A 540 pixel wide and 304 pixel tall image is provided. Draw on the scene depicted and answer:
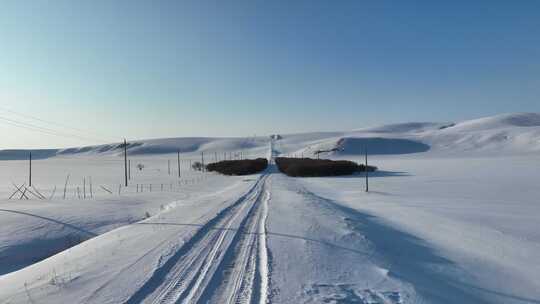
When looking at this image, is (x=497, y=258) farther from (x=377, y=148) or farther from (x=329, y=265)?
(x=377, y=148)

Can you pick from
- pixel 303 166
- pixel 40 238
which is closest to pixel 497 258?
pixel 40 238

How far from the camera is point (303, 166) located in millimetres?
51438

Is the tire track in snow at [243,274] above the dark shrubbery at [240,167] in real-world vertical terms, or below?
below

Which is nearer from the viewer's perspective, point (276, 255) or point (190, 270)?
point (190, 270)

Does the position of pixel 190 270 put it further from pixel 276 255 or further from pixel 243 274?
pixel 276 255

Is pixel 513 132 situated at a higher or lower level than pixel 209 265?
higher

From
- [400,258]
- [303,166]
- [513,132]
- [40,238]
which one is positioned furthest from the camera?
[513,132]

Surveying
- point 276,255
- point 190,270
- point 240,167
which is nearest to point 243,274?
point 190,270

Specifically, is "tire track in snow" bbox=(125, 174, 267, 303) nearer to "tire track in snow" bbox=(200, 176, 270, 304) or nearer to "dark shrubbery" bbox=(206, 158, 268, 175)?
"tire track in snow" bbox=(200, 176, 270, 304)

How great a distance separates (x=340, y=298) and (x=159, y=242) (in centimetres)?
543

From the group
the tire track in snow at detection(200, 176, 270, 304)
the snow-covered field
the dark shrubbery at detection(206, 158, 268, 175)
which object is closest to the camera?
the tire track in snow at detection(200, 176, 270, 304)

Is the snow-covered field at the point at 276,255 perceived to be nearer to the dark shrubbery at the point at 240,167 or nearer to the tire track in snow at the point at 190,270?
the tire track in snow at the point at 190,270

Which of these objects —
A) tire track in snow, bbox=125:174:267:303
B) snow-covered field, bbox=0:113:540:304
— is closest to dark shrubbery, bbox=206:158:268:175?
snow-covered field, bbox=0:113:540:304

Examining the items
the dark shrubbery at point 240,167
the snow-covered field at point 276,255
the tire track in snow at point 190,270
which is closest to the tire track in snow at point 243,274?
the snow-covered field at point 276,255
